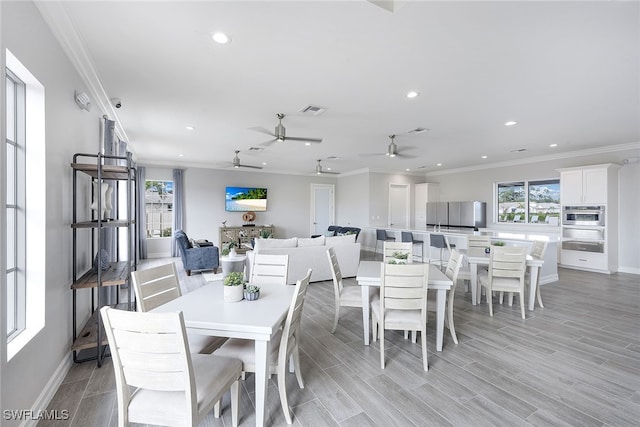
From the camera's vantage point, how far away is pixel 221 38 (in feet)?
7.84

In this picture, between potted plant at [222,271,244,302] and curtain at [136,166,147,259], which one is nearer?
potted plant at [222,271,244,302]

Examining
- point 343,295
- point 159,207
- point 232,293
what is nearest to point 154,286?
point 232,293

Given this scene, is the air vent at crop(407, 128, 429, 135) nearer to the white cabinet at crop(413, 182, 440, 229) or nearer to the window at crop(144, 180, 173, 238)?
the white cabinet at crop(413, 182, 440, 229)

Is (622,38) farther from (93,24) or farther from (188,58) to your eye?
(93,24)

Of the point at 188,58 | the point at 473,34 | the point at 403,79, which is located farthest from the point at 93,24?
the point at 473,34

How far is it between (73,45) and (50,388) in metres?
2.78

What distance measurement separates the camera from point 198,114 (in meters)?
4.32

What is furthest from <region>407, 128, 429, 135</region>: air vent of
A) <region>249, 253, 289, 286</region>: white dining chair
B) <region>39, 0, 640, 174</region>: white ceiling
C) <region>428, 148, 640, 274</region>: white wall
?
<region>428, 148, 640, 274</region>: white wall

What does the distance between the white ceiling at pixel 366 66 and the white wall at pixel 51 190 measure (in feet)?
0.97

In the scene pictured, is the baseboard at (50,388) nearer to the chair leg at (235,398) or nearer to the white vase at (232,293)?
the chair leg at (235,398)

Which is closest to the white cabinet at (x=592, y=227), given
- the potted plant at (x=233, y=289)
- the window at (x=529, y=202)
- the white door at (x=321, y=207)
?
the window at (x=529, y=202)

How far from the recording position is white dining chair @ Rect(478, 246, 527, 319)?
384 centimetres

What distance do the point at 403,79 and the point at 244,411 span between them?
3389mm

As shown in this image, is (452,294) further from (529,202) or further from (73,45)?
(529,202)
